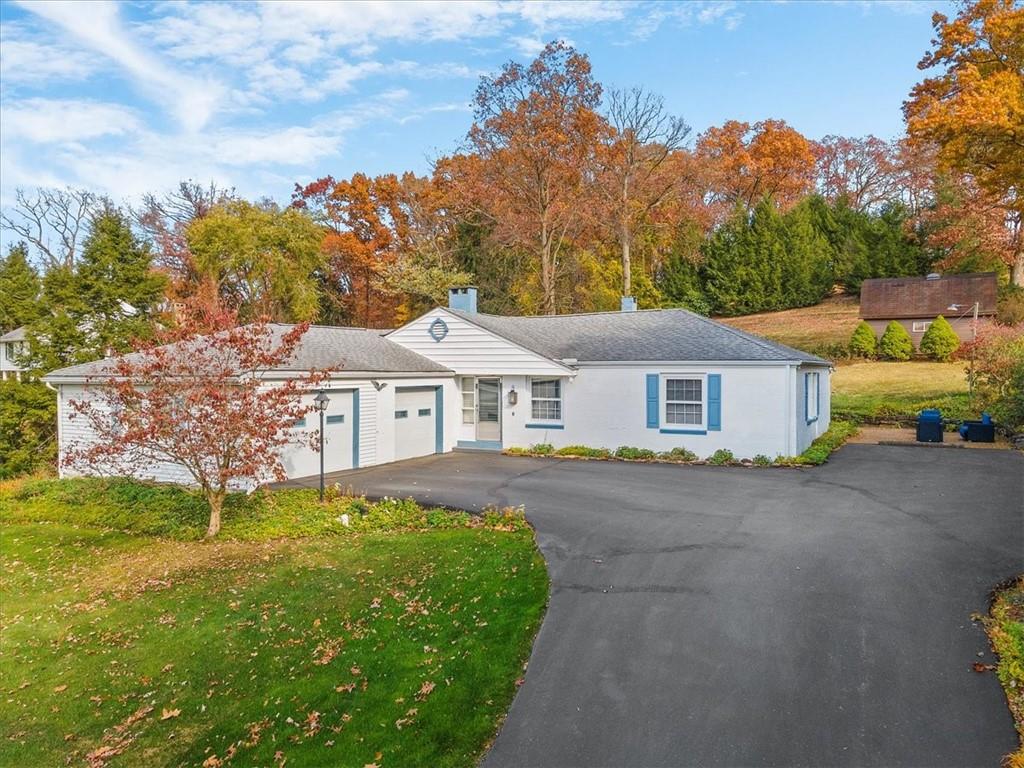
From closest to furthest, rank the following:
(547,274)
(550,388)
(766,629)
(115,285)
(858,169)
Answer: (766,629) < (550,388) < (115,285) < (547,274) < (858,169)

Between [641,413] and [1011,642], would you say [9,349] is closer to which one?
[641,413]

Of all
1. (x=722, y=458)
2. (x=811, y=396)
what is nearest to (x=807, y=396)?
(x=811, y=396)

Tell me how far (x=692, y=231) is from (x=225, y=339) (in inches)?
1376

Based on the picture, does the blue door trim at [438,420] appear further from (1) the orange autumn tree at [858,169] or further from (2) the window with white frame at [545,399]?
(1) the orange autumn tree at [858,169]

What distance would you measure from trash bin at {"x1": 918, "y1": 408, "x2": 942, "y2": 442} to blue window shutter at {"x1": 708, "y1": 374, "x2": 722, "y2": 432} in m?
6.67

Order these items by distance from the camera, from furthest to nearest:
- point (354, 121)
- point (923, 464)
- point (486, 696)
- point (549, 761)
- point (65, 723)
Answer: point (354, 121)
point (923, 464)
point (65, 723)
point (486, 696)
point (549, 761)

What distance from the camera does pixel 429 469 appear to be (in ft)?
51.0

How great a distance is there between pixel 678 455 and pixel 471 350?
6383mm

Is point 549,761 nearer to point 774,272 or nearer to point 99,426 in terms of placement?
point 99,426

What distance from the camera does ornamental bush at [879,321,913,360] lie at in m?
31.5

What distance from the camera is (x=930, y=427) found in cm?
1803

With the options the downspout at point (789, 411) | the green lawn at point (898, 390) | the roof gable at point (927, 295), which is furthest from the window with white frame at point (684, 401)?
the roof gable at point (927, 295)

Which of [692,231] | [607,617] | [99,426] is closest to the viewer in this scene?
[607,617]

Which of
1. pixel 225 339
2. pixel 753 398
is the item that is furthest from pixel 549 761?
pixel 753 398
